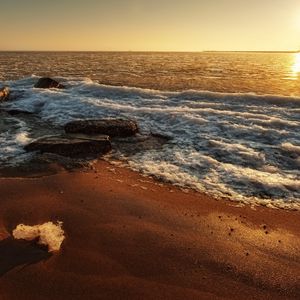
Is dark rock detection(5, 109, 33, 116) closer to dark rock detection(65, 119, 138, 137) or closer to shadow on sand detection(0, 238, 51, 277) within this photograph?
dark rock detection(65, 119, 138, 137)

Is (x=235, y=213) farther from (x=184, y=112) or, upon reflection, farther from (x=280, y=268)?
(x=184, y=112)

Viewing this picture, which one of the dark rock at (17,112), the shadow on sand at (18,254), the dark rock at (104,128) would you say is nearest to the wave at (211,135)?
the dark rock at (17,112)

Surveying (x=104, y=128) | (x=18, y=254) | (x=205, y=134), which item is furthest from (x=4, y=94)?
(x=18, y=254)

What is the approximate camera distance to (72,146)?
8.23 metres

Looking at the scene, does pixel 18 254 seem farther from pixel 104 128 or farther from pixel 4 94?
pixel 4 94

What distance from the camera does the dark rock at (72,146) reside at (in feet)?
26.7

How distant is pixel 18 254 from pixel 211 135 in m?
Result: 6.78

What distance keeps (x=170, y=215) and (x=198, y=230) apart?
56 cm

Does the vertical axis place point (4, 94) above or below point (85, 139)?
below

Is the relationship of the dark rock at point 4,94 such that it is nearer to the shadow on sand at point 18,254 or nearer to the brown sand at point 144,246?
the brown sand at point 144,246

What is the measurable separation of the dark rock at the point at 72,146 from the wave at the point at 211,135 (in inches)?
13.8

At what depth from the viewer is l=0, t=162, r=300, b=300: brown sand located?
12.1 ft

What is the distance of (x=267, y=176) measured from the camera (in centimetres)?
705

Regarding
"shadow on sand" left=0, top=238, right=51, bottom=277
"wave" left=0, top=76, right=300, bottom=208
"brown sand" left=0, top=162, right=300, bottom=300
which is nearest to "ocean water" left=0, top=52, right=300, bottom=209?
"wave" left=0, top=76, right=300, bottom=208
